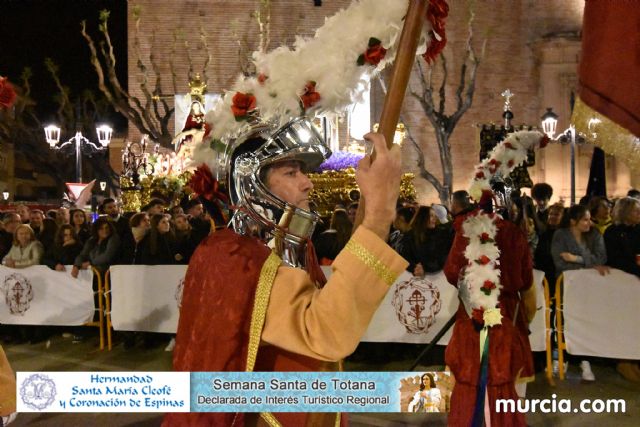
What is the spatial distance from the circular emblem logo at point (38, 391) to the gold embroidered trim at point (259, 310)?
1372 mm

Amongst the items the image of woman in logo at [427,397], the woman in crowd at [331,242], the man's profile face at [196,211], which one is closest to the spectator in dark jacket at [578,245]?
the woman in crowd at [331,242]

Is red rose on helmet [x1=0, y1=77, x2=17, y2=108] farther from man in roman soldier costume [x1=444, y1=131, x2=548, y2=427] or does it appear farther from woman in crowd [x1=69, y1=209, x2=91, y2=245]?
woman in crowd [x1=69, y1=209, x2=91, y2=245]

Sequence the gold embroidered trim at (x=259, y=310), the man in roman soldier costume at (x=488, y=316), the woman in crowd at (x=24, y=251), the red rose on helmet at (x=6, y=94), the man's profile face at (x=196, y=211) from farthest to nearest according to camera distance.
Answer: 1. the man's profile face at (x=196, y=211)
2. the woman in crowd at (x=24, y=251)
3. the man in roman soldier costume at (x=488, y=316)
4. the red rose on helmet at (x=6, y=94)
5. the gold embroidered trim at (x=259, y=310)

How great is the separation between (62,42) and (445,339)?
3237cm

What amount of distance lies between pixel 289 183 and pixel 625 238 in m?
6.51

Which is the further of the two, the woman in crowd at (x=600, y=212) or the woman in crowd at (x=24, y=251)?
the woman in crowd at (x=24, y=251)

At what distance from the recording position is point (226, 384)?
7.41 ft

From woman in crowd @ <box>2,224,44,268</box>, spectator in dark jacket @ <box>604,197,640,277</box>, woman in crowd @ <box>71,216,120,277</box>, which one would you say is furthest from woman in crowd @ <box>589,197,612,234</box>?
woman in crowd @ <box>2,224,44,268</box>

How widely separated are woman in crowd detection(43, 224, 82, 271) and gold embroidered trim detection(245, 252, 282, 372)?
8.75 meters

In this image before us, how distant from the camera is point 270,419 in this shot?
236 centimetres

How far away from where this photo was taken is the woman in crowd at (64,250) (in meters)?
10.3

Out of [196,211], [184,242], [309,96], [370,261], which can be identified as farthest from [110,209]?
[370,261]

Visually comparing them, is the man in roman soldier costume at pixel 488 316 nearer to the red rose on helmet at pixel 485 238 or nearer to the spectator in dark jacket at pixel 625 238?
the red rose on helmet at pixel 485 238

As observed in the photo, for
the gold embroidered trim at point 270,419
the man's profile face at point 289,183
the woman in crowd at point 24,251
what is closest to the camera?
the gold embroidered trim at point 270,419
